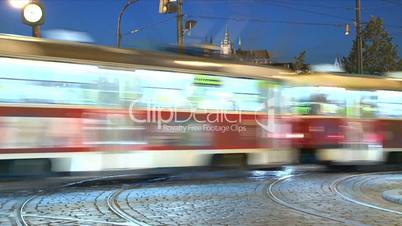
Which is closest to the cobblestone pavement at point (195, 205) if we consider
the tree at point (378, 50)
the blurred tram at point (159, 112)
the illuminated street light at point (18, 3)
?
the blurred tram at point (159, 112)

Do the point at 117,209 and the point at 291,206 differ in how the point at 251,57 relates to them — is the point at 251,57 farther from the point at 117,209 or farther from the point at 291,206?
the point at 117,209

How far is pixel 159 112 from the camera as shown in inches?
560

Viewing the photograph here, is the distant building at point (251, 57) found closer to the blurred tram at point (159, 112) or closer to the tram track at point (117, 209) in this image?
the blurred tram at point (159, 112)

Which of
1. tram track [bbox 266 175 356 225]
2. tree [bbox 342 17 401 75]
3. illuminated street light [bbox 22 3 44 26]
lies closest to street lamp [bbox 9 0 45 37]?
illuminated street light [bbox 22 3 44 26]

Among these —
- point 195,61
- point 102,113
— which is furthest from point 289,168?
point 102,113

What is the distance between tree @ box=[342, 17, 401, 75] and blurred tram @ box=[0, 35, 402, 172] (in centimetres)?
2686

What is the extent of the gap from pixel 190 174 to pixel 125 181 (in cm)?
251

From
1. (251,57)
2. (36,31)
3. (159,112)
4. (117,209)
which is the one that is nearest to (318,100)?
(159,112)

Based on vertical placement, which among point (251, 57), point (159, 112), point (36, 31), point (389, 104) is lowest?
point (159, 112)

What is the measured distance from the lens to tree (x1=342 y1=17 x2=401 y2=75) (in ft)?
147

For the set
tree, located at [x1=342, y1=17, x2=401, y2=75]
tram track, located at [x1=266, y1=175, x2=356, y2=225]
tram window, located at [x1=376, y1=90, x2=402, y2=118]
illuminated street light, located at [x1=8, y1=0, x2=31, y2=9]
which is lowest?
tram track, located at [x1=266, y1=175, x2=356, y2=225]

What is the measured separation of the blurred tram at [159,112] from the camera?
12367 millimetres

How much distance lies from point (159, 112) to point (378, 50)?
34053 mm

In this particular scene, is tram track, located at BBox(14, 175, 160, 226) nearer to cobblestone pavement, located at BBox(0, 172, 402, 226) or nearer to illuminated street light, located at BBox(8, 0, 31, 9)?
cobblestone pavement, located at BBox(0, 172, 402, 226)
